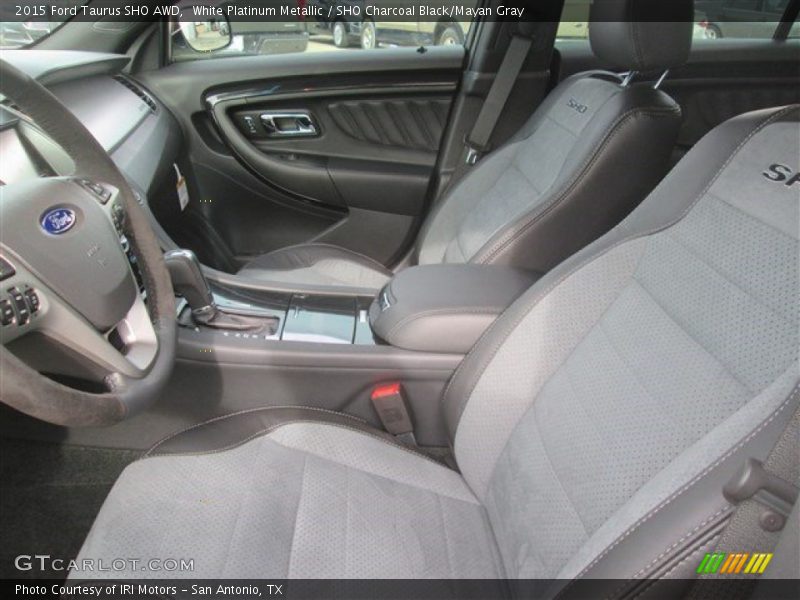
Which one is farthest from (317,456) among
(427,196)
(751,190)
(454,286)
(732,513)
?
(427,196)

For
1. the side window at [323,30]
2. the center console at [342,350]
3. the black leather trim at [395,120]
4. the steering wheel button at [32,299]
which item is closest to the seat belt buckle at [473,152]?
the black leather trim at [395,120]

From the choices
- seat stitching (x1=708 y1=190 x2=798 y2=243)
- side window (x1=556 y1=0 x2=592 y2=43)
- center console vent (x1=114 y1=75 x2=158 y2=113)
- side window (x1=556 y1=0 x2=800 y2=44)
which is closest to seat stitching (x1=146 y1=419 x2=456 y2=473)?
seat stitching (x1=708 y1=190 x2=798 y2=243)

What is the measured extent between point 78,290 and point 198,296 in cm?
43

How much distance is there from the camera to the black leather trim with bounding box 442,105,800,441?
970mm

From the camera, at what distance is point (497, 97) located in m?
1.93

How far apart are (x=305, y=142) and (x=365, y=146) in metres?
0.21

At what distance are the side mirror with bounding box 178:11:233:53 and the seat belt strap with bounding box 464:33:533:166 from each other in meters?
0.90

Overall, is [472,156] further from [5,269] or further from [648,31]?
[5,269]

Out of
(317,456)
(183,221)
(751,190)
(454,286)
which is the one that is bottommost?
(183,221)

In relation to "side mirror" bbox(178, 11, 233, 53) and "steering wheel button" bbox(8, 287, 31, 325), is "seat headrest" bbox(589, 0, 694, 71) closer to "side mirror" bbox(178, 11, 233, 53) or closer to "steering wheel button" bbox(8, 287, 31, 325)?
"steering wheel button" bbox(8, 287, 31, 325)

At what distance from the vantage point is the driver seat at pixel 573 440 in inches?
28.4

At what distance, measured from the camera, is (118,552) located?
894 millimetres

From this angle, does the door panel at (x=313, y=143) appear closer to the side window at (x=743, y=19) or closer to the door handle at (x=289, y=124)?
the door handle at (x=289, y=124)

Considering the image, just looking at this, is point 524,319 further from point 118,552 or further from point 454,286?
point 118,552
